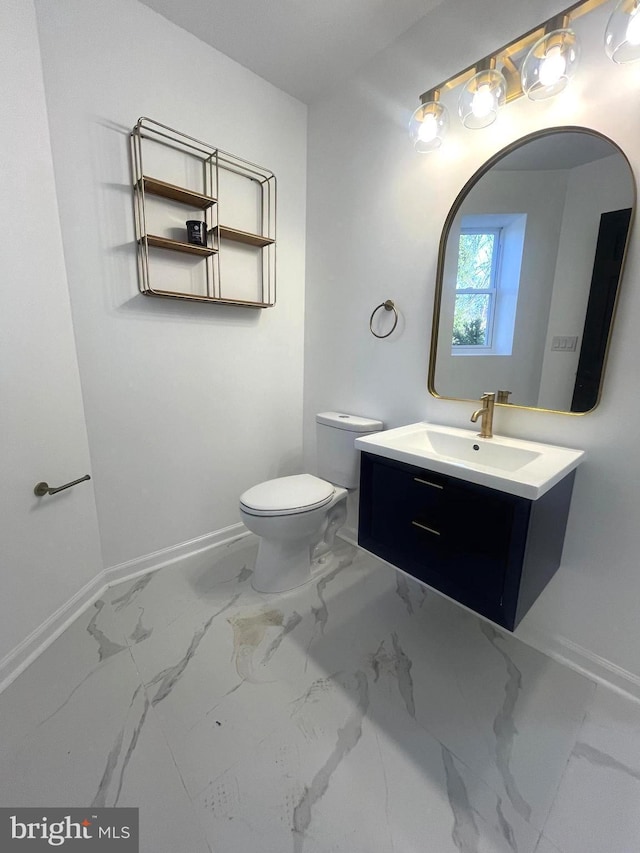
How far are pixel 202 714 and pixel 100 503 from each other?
1.01 m

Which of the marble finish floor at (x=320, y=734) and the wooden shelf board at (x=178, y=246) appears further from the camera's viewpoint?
the wooden shelf board at (x=178, y=246)

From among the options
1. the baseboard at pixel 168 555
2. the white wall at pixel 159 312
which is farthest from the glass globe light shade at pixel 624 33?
the baseboard at pixel 168 555

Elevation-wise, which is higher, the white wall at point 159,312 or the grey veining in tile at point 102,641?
the white wall at point 159,312

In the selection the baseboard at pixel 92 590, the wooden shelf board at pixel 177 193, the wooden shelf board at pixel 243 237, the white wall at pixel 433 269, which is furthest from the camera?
the wooden shelf board at pixel 243 237

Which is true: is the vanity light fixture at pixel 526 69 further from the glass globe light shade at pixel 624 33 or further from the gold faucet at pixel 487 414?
the gold faucet at pixel 487 414

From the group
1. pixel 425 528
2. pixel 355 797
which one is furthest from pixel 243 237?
pixel 355 797

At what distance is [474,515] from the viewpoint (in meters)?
1.11

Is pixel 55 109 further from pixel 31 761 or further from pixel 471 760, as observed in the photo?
pixel 471 760

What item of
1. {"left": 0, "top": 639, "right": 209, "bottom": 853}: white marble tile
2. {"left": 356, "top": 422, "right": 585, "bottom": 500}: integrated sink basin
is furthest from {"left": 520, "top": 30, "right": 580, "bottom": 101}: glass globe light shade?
{"left": 0, "top": 639, "right": 209, "bottom": 853}: white marble tile

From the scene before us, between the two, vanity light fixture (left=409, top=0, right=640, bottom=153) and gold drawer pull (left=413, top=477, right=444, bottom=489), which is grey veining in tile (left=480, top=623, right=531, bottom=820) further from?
vanity light fixture (left=409, top=0, right=640, bottom=153)

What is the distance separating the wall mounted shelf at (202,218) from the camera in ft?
5.23

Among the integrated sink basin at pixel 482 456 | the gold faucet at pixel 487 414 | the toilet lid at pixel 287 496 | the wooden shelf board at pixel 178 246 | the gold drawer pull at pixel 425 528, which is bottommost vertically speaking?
the toilet lid at pixel 287 496

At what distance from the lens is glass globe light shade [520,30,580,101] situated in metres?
1.12

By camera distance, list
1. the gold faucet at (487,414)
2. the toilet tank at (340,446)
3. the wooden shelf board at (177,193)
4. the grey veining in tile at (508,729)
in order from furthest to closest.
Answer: the toilet tank at (340,446) → the wooden shelf board at (177,193) → the gold faucet at (487,414) → the grey veining in tile at (508,729)
